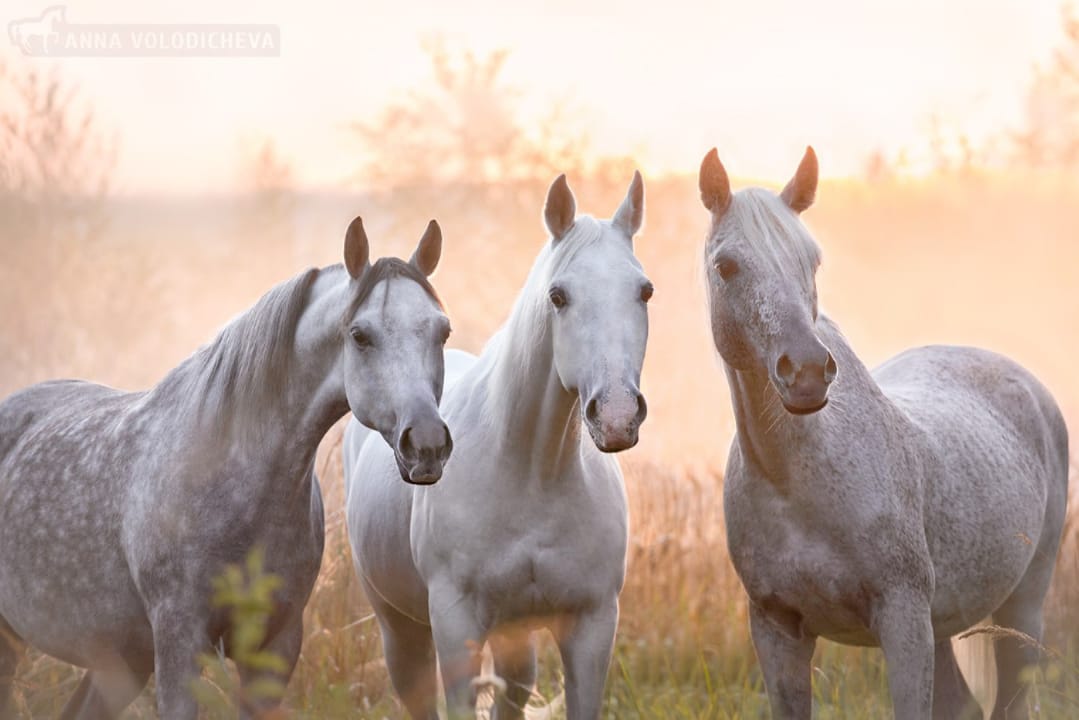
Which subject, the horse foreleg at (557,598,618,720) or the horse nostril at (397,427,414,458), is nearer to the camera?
the horse nostril at (397,427,414,458)

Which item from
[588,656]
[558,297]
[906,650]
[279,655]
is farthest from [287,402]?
[906,650]

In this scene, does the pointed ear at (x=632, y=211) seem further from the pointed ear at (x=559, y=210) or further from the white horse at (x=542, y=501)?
the pointed ear at (x=559, y=210)

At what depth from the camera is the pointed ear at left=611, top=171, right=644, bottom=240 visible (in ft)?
13.5

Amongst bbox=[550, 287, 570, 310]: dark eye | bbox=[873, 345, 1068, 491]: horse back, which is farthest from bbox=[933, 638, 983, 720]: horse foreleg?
bbox=[550, 287, 570, 310]: dark eye

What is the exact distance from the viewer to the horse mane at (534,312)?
3953 mm

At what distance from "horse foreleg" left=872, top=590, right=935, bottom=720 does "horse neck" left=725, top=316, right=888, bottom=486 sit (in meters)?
0.51

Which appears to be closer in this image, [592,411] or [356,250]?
[592,411]

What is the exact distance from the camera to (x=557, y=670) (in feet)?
20.7

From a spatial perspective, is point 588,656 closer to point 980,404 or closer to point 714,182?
point 714,182

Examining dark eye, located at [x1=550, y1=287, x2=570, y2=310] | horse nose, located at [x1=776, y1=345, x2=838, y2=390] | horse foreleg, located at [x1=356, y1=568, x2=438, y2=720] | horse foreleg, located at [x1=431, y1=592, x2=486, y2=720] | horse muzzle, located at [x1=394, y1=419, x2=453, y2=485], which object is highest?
dark eye, located at [x1=550, y1=287, x2=570, y2=310]

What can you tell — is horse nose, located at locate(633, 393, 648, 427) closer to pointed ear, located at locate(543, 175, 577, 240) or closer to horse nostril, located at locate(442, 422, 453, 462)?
horse nostril, located at locate(442, 422, 453, 462)

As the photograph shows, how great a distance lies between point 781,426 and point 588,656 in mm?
988

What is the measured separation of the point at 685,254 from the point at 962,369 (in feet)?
39.3

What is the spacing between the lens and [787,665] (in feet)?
A: 13.2
